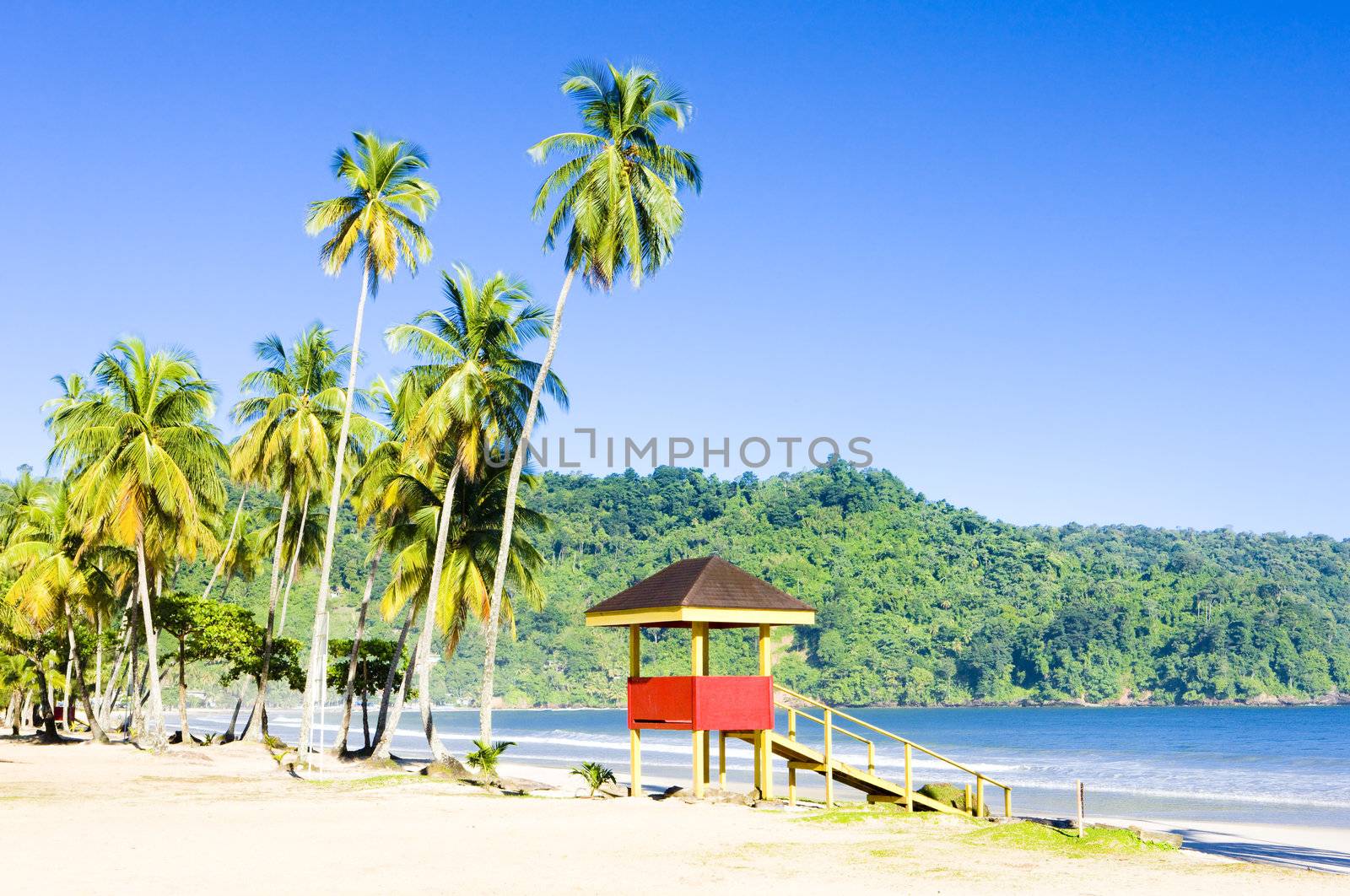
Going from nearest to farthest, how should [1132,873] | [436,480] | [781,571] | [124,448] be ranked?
1. [1132,873]
2. [124,448]
3. [436,480]
4. [781,571]

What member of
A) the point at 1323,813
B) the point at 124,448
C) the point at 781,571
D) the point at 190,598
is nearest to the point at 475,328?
the point at 124,448

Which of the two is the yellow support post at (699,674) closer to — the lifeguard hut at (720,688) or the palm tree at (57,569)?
the lifeguard hut at (720,688)

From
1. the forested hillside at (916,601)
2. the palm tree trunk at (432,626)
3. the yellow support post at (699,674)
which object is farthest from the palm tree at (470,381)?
the forested hillside at (916,601)

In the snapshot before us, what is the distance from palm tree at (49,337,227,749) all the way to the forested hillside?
97.7 meters

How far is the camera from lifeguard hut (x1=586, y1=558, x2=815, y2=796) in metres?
21.9

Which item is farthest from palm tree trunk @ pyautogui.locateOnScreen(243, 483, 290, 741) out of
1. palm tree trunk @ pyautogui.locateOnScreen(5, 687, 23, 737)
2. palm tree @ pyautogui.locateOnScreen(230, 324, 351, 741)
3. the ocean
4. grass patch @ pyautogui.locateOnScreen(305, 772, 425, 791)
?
the ocean

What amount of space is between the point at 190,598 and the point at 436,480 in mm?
9584

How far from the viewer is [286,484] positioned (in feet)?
112

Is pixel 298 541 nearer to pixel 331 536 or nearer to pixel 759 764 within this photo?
pixel 331 536

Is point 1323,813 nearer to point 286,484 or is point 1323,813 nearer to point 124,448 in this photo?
point 286,484

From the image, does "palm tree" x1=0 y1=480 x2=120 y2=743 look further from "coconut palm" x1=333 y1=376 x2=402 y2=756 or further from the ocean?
the ocean

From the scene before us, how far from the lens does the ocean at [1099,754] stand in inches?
1485

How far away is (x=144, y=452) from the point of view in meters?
28.6

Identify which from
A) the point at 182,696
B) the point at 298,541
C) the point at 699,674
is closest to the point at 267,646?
the point at 182,696
